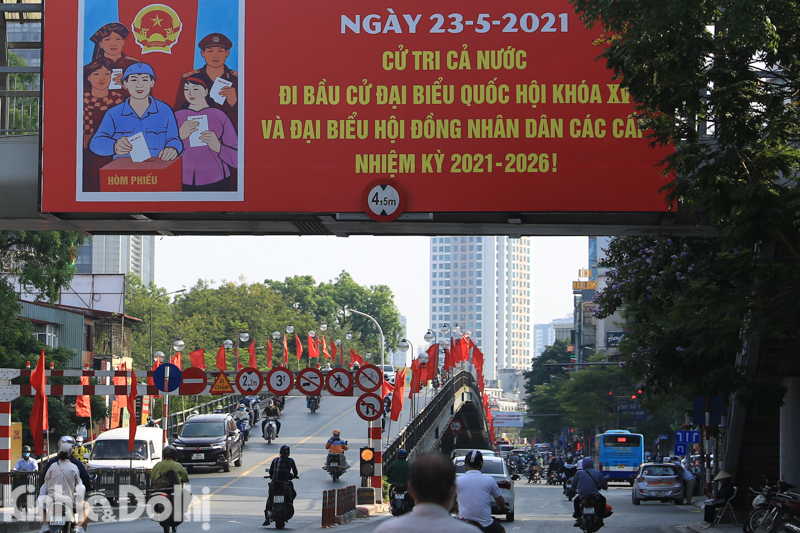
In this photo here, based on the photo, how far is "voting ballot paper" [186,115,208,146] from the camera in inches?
541

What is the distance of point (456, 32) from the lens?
13.5m

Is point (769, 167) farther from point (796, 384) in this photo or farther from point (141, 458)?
point (141, 458)

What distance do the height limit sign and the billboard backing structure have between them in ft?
0.07

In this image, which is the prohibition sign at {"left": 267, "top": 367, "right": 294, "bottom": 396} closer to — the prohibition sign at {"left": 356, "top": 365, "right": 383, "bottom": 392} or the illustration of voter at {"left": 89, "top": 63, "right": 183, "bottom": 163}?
the prohibition sign at {"left": 356, "top": 365, "right": 383, "bottom": 392}

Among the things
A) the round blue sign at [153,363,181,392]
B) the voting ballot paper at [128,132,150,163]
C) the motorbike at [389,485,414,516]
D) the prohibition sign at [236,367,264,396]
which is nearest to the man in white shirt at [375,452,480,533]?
the voting ballot paper at [128,132,150,163]

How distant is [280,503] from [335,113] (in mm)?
8743

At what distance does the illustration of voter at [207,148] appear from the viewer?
13.7 meters

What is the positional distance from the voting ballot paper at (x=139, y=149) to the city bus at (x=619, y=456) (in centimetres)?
3953

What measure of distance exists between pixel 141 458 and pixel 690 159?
63.6ft

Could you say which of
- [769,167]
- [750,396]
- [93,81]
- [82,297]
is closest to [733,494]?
[750,396]

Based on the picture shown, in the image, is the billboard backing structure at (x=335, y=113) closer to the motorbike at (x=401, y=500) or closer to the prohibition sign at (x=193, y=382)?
the motorbike at (x=401, y=500)

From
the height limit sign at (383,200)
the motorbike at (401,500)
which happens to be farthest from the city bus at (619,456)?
the height limit sign at (383,200)

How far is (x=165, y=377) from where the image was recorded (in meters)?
19.5

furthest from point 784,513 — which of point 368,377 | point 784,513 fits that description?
point 368,377
